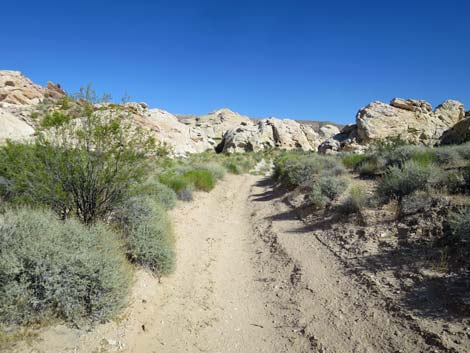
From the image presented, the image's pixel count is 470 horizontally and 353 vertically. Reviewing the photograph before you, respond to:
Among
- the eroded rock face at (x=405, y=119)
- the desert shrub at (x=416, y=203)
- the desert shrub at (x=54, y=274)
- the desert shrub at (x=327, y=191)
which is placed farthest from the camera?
the eroded rock face at (x=405, y=119)

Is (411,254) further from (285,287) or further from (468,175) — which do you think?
(468,175)

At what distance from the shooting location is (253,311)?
4.37m

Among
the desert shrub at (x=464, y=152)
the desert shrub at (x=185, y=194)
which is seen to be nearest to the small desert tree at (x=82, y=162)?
the desert shrub at (x=185, y=194)

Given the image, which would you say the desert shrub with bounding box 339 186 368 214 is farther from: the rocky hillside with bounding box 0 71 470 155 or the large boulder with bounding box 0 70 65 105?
the large boulder with bounding box 0 70 65 105

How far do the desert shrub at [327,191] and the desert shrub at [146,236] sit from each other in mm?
4809

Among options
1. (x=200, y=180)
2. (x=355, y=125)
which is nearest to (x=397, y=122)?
(x=355, y=125)

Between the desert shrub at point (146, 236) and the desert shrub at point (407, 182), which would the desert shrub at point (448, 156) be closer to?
the desert shrub at point (407, 182)

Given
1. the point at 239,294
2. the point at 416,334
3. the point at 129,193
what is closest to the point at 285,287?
the point at 239,294

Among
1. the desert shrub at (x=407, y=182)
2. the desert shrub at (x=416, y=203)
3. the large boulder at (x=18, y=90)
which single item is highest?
the large boulder at (x=18, y=90)

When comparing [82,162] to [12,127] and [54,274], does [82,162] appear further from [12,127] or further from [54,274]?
[12,127]

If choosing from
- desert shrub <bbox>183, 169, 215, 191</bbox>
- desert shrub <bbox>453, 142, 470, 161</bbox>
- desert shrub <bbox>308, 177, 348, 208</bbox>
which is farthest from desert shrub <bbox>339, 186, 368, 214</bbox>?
desert shrub <bbox>183, 169, 215, 191</bbox>

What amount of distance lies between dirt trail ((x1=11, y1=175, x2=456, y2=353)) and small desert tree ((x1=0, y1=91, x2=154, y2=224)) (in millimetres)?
1817

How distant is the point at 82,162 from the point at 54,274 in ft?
8.16

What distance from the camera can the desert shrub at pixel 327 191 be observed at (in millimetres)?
8680
